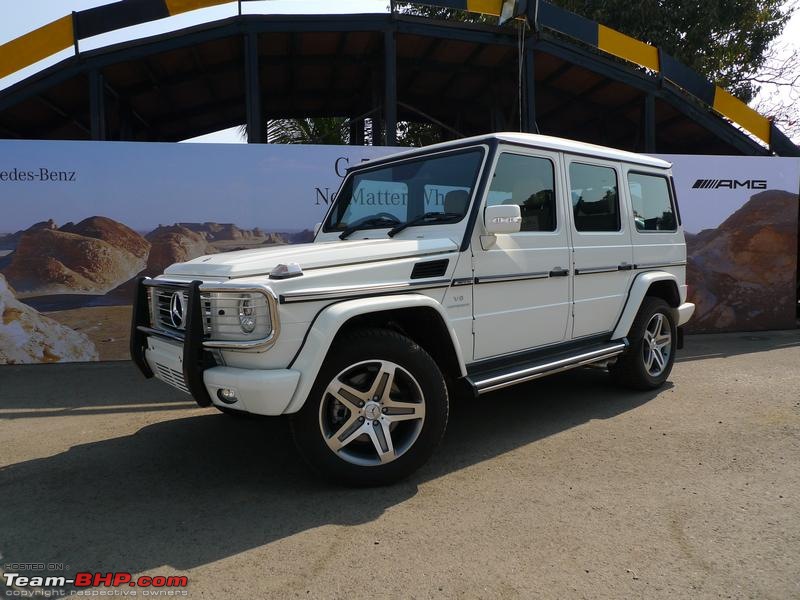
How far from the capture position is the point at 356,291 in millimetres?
3029

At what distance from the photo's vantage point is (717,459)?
3555 mm

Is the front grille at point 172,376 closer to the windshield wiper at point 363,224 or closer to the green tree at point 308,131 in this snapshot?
the windshield wiper at point 363,224

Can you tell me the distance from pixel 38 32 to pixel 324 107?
6131 millimetres

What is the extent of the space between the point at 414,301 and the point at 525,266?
1.08 metres

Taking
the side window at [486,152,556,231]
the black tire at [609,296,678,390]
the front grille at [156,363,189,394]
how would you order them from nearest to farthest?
the front grille at [156,363,189,394]
the side window at [486,152,556,231]
the black tire at [609,296,678,390]

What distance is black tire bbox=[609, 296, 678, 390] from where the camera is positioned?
488cm

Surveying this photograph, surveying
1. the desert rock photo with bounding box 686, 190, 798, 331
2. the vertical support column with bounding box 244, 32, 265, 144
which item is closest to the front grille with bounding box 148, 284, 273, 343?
the vertical support column with bounding box 244, 32, 265, 144

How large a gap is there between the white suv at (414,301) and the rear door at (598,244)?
17 millimetres

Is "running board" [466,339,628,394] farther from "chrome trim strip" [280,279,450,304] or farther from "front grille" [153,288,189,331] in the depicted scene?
"front grille" [153,288,189,331]

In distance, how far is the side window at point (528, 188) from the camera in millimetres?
3742

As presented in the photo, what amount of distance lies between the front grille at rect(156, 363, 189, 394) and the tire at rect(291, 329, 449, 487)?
27.2 inches

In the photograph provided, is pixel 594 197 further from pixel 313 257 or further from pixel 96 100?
pixel 96 100

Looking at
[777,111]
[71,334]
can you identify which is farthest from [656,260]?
[777,111]

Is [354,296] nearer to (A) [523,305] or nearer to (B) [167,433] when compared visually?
(A) [523,305]
